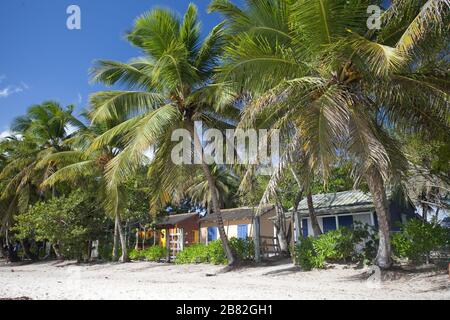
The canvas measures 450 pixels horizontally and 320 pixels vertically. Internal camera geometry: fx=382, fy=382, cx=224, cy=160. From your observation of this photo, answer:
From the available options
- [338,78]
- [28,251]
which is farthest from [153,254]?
[338,78]

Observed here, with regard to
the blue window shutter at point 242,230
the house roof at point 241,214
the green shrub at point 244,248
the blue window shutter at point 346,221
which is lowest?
the green shrub at point 244,248

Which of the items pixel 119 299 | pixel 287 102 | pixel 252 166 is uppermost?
pixel 287 102

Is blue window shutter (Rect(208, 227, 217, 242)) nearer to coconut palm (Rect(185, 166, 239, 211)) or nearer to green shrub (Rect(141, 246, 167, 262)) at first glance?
coconut palm (Rect(185, 166, 239, 211))

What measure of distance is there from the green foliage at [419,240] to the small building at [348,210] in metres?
5.92

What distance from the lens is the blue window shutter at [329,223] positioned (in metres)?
20.3

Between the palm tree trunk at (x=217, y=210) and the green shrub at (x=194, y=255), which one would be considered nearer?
the palm tree trunk at (x=217, y=210)

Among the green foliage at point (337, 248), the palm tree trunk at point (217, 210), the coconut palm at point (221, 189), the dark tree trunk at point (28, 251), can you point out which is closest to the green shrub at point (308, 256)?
the green foliage at point (337, 248)

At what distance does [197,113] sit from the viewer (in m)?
14.4

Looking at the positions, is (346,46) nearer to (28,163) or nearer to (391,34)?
(391,34)

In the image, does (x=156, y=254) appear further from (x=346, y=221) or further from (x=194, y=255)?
(x=346, y=221)

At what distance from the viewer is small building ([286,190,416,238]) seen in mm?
18308

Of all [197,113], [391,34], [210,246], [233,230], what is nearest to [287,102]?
[391,34]

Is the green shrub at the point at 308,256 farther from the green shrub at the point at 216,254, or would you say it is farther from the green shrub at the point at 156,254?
the green shrub at the point at 156,254
